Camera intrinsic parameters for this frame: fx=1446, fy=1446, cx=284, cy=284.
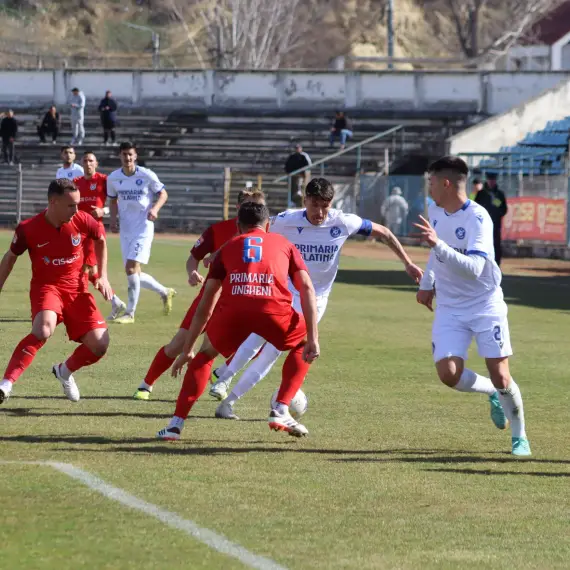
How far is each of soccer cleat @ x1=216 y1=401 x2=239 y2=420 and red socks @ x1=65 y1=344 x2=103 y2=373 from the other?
3.39 feet

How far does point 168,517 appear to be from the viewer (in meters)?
7.41

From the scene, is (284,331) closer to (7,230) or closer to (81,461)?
(81,461)

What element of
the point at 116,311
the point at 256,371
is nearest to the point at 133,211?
the point at 116,311

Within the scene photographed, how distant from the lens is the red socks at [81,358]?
37.0 ft

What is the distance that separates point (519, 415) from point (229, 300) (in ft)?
6.79

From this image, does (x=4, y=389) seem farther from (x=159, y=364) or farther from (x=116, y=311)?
(x=116, y=311)

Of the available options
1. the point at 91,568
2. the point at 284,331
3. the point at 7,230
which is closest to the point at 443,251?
the point at 284,331

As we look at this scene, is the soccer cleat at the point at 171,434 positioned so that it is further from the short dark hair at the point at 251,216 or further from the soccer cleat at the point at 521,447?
the soccer cleat at the point at 521,447

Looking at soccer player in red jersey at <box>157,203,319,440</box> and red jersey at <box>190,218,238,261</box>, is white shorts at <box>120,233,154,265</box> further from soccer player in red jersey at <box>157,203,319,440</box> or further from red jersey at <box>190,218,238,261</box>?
soccer player in red jersey at <box>157,203,319,440</box>

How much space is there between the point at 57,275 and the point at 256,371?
68.1 inches

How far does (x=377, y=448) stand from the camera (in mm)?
9883

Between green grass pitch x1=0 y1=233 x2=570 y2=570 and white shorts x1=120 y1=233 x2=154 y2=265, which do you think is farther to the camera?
white shorts x1=120 y1=233 x2=154 y2=265

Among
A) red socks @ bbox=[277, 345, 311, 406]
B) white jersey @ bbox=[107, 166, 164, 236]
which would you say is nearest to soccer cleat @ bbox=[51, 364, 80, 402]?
red socks @ bbox=[277, 345, 311, 406]

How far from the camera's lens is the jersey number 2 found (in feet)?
30.9
